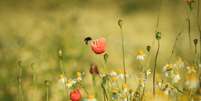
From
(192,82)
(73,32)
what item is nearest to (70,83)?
(73,32)

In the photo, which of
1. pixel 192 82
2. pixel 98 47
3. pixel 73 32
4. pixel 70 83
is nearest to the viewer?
pixel 192 82

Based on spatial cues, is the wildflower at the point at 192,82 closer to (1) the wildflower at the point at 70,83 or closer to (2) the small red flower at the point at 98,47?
(2) the small red flower at the point at 98,47

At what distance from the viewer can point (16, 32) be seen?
3596mm

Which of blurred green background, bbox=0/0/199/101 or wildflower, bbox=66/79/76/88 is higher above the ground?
blurred green background, bbox=0/0/199/101

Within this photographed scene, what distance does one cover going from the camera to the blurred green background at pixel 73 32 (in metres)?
3.48

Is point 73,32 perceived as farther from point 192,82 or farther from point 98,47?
point 192,82

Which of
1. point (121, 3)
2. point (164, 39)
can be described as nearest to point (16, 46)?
point (121, 3)

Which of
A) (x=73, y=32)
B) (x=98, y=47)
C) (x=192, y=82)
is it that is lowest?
(x=192, y=82)

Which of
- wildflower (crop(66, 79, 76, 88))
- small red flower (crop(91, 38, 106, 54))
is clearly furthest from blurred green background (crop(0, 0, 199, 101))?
small red flower (crop(91, 38, 106, 54))

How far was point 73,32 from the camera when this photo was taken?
358 centimetres

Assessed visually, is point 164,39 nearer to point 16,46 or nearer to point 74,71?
point 74,71

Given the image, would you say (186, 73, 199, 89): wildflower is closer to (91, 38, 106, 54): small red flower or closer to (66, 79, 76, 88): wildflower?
(91, 38, 106, 54): small red flower

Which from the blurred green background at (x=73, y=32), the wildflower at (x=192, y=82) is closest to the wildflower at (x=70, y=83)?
the blurred green background at (x=73, y=32)

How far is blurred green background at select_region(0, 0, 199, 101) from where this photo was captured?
11.4 feet
